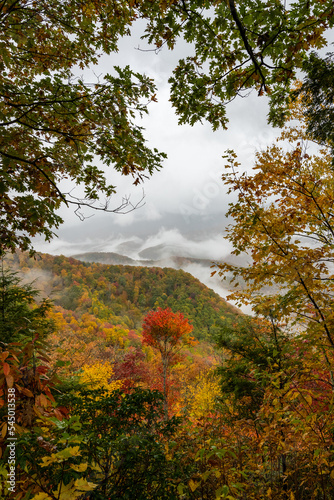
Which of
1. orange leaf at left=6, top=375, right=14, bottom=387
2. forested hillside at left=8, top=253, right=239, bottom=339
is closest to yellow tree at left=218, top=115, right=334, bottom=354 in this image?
orange leaf at left=6, top=375, right=14, bottom=387

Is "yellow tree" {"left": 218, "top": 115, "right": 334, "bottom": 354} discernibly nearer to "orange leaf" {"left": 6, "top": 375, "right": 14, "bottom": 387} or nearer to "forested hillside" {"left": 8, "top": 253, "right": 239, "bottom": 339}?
"orange leaf" {"left": 6, "top": 375, "right": 14, "bottom": 387}

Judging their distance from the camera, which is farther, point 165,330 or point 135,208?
point 165,330

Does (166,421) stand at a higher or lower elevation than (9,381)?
lower

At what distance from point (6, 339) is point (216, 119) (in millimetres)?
6619

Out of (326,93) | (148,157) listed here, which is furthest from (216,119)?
(326,93)

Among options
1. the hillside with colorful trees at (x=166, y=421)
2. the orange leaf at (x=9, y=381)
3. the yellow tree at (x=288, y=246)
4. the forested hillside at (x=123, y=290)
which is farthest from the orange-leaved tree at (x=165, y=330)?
the forested hillside at (x=123, y=290)

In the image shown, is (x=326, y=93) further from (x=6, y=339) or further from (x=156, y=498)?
(x=6, y=339)

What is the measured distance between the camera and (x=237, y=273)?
3824 mm

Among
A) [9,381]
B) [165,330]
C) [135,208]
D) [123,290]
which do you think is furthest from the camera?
[123,290]

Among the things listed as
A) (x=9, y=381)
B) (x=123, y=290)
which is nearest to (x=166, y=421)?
(x=9, y=381)

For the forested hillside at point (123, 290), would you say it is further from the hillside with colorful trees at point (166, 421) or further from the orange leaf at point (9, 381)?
the orange leaf at point (9, 381)

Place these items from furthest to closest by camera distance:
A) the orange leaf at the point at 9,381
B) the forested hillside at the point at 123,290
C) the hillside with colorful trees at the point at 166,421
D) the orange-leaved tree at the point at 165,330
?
the forested hillside at the point at 123,290, the orange-leaved tree at the point at 165,330, the hillside with colorful trees at the point at 166,421, the orange leaf at the point at 9,381

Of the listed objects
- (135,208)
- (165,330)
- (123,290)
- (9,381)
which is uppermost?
(123,290)

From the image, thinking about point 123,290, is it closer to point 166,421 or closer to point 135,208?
point 166,421
